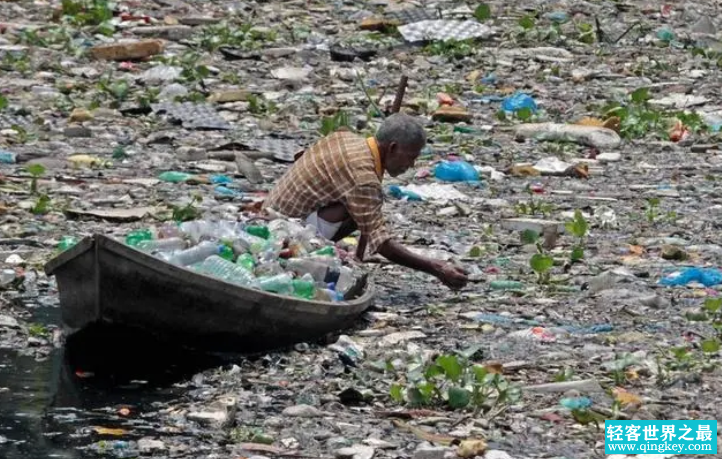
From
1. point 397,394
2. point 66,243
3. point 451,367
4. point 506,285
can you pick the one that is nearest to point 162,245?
point 66,243

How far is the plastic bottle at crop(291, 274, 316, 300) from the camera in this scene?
6461mm

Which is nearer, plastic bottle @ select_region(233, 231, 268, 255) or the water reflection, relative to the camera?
the water reflection

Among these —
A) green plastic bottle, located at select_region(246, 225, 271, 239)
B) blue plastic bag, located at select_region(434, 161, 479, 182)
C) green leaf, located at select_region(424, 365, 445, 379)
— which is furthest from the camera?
blue plastic bag, located at select_region(434, 161, 479, 182)

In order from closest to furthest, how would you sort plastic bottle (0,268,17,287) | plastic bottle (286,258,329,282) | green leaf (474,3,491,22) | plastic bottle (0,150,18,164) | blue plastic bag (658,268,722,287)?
1. plastic bottle (286,258,329,282)
2. plastic bottle (0,268,17,287)
3. blue plastic bag (658,268,722,287)
4. plastic bottle (0,150,18,164)
5. green leaf (474,3,491,22)

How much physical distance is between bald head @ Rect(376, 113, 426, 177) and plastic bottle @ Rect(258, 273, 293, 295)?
0.84 metres

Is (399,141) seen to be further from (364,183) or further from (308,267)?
(308,267)

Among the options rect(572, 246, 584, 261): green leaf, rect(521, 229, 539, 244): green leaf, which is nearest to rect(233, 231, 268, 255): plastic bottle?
rect(572, 246, 584, 261): green leaf

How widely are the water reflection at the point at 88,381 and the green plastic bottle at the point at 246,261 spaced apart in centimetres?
37

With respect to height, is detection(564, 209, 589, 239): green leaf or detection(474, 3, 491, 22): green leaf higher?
detection(474, 3, 491, 22): green leaf

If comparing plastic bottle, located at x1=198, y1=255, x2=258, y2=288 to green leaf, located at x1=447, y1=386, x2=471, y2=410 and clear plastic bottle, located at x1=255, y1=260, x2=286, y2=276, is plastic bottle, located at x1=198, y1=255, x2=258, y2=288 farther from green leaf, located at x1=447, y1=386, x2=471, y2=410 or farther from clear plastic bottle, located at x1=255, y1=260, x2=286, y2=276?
green leaf, located at x1=447, y1=386, x2=471, y2=410

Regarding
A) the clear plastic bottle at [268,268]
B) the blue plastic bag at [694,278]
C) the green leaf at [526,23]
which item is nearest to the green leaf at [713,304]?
the blue plastic bag at [694,278]

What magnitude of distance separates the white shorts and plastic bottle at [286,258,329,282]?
51 cm

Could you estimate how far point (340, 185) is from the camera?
706 centimetres

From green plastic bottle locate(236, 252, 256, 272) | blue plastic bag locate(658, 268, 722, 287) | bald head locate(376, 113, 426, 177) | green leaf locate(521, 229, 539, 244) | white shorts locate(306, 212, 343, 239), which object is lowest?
green leaf locate(521, 229, 539, 244)
